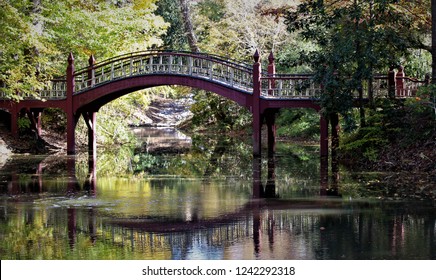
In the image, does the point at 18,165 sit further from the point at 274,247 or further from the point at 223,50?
the point at 223,50

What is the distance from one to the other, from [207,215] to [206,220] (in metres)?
0.57

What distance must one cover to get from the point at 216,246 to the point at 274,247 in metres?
0.87

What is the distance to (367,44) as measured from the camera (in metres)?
24.0

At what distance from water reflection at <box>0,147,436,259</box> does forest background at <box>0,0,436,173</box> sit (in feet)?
9.13

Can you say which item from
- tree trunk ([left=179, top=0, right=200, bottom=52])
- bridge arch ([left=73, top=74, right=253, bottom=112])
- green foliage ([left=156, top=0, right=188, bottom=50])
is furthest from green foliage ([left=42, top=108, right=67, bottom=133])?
green foliage ([left=156, top=0, right=188, bottom=50])

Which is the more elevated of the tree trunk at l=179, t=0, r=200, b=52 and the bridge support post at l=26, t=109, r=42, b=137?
the tree trunk at l=179, t=0, r=200, b=52

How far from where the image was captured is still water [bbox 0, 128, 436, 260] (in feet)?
38.6

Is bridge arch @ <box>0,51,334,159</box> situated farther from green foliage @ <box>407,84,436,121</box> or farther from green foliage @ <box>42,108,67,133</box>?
green foliage @ <box>407,84,436,121</box>

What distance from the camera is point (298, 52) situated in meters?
32.5

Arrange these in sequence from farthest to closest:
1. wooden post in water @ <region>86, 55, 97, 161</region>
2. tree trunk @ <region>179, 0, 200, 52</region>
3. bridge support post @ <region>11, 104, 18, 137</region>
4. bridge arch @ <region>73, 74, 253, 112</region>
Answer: tree trunk @ <region>179, 0, 200, 52</region>, bridge support post @ <region>11, 104, 18, 137</region>, wooden post in water @ <region>86, 55, 97, 161</region>, bridge arch @ <region>73, 74, 253, 112</region>

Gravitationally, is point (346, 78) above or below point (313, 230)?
above

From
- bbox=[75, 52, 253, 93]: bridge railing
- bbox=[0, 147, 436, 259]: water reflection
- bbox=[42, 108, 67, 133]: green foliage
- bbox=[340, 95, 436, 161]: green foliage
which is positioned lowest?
bbox=[0, 147, 436, 259]: water reflection

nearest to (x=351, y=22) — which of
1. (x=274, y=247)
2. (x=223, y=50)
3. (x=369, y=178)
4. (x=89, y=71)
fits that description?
(x=369, y=178)

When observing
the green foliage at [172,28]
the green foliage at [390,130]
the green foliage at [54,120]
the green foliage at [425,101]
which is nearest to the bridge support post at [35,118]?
the green foliage at [54,120]
